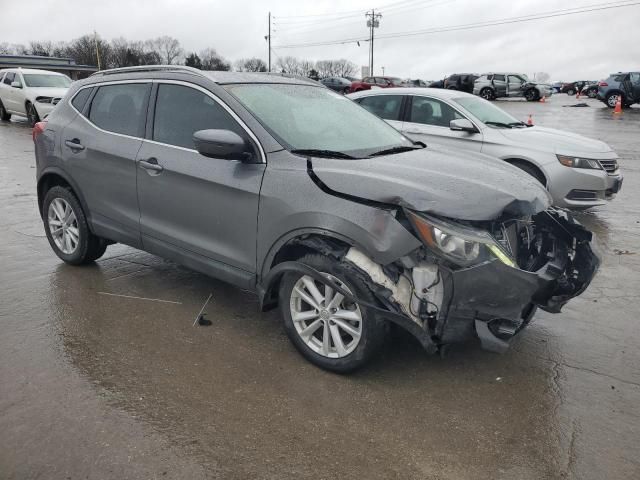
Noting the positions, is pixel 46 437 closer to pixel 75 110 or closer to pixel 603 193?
pixel 75 110

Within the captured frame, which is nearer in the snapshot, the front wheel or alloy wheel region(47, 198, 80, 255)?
alloy wheel region(47, 198, 80, 255)

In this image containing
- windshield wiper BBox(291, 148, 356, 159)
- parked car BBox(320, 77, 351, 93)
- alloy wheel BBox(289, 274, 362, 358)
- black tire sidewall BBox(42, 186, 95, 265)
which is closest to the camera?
alloy wheel BBox(289, 274, 362, 358)

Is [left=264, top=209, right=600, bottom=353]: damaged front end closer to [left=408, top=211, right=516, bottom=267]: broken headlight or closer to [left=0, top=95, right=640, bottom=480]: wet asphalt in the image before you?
[left=408, top=211, right=516, bottom=267]: broken headlight

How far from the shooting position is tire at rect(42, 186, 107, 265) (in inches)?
195

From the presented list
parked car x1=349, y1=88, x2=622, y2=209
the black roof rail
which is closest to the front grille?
parked car x1=349, y1=88, x2=622, y2=209

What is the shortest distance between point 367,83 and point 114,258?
36.6 m

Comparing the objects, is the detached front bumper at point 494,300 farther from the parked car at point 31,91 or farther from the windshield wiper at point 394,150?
the parked car at point 31,91

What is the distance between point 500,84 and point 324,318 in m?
35.7

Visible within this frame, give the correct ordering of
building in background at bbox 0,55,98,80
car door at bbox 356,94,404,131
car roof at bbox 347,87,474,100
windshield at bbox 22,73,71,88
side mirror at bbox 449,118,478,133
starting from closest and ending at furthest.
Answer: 1. side mirror at bbox 449,118,478,133
2. car roof at bbox 347,87,474,100
3. car door at bbox 356,94,404,131
4. windshield at bbox 22,73,71,88
5. building in background at bbox 0,55,98,80

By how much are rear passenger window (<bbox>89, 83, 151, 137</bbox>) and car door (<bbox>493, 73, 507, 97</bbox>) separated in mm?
34381

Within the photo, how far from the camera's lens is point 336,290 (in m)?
3.19

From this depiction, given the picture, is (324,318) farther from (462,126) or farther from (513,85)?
(513,85)

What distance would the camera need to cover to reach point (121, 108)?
15.1 feet

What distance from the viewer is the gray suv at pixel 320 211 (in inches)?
119
